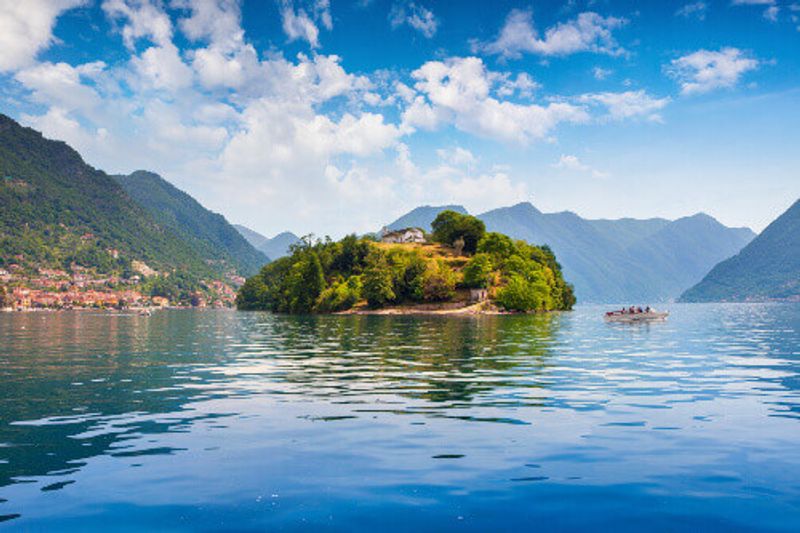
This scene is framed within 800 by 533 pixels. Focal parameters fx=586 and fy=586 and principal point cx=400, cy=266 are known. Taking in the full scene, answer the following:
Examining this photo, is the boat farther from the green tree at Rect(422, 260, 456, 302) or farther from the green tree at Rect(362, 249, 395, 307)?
the green tree at Rect(362, 249, 395, 307)

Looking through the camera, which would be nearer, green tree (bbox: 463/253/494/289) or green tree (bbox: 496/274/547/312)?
green tree (bbox: 496/274/547/312)

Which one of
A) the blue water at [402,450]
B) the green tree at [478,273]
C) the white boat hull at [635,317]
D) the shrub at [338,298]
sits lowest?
the white boat hull at [635,317]

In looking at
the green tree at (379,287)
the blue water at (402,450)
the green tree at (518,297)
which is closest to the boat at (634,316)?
the green tree at (518,297)

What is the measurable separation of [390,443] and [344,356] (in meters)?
28.8

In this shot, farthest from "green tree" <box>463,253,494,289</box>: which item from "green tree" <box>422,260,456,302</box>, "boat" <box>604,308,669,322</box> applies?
"boat" <box>604,308,669,322</box>

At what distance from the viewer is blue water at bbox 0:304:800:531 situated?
38.8ft

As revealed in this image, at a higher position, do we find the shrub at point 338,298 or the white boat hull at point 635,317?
the shrub at point 338,298

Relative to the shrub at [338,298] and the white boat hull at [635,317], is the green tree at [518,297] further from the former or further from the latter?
the white boat hull at [635,317]

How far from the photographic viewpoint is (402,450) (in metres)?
16.6

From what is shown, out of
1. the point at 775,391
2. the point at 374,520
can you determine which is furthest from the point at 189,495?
the point at 775,391

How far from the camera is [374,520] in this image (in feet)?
37.6

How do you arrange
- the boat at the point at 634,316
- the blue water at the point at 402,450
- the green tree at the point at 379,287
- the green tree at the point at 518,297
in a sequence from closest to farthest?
1. the blue water at the point at 402,450
2. the boat at the point at 634,316
3. the green tree at the point at 518,297
4. the green tree at the point at 379,287

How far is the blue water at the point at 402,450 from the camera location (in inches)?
465

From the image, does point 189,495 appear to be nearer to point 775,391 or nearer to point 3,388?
point 3,388
